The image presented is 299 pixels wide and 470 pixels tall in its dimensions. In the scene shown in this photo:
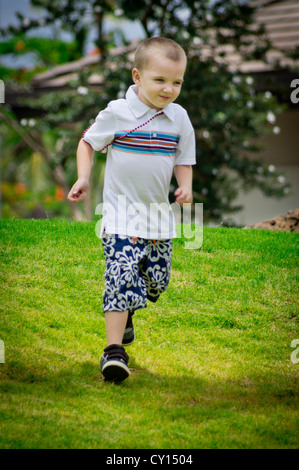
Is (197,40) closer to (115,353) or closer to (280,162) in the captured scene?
(280,162)

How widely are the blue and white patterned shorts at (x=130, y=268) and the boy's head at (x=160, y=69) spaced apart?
0.72 meters

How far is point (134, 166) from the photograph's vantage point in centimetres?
300

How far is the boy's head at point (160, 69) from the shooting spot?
2906 millimetres

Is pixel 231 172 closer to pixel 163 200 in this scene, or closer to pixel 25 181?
pixel 163 200

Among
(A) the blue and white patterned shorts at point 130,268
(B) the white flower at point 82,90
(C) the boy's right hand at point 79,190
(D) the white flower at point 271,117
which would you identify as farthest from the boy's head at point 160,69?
(B) the white flower at point 82,90

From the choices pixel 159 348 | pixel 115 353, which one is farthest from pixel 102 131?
pixel 159 348

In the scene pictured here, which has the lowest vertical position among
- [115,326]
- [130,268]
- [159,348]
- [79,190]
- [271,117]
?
[115,326]

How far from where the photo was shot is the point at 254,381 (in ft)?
10.6

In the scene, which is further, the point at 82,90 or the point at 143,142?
the point at 82,90

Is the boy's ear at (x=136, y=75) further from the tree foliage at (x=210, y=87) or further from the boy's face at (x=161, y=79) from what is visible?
the tree foliage at (x=210, y=87)

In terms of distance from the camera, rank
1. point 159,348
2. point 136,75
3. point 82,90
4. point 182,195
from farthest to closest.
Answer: point 82,90 < point 159,348 < point 136,75 < point 182,195

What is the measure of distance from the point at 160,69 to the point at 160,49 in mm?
99

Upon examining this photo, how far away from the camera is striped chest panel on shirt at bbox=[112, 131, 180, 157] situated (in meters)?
3.01

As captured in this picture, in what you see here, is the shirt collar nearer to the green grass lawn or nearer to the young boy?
the young boy
